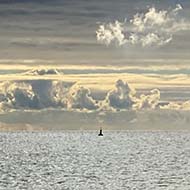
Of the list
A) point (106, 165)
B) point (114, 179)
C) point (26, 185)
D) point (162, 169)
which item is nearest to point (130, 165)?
point (106, 165)

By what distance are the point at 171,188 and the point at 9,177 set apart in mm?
29786

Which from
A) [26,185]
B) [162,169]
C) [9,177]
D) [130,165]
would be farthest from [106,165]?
[26,185]

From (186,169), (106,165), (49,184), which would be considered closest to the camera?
(49,184)

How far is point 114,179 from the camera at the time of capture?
115250 mm

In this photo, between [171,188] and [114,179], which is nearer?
[171,188]

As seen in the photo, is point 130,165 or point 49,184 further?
point 130,165

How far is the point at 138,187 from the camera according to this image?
103375 millimetres

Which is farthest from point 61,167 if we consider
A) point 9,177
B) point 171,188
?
point 171,188

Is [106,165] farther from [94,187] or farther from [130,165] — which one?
[94,187]

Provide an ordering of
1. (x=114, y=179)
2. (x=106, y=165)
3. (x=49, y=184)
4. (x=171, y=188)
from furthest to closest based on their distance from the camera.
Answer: (x=106, y=165) < (x=114, y=179) < (x=49, y=184) < (x=171, y=188)

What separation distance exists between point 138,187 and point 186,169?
116 feet

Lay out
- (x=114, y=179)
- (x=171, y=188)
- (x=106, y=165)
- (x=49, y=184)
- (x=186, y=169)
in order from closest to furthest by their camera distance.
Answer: (x=171, y=188) → (x=49, y=184) → (x=114, y=179) → (x=186, y=169) → (x=106, y=165)

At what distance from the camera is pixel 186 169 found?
450 feet

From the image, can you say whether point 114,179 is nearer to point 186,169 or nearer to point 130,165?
point 186,169
